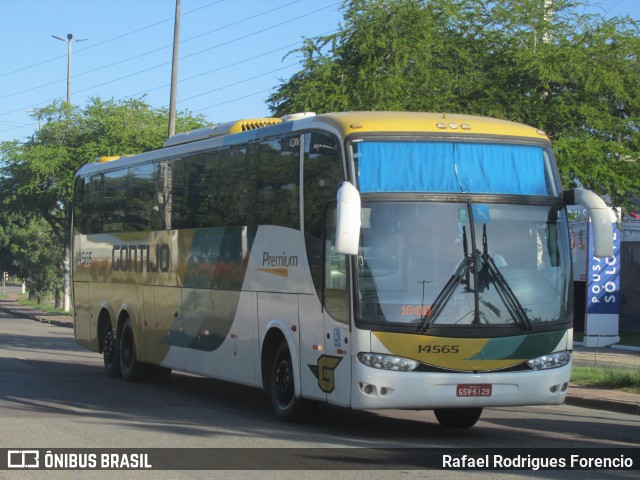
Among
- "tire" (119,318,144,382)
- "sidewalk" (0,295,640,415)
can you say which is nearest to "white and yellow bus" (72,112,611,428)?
"sidewalk" (0,295,640,415)

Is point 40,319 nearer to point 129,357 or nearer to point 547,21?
point 129,357

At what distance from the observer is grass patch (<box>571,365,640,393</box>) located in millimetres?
17344

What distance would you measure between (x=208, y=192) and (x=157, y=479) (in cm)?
735

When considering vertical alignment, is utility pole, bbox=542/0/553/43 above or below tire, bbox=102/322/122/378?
above

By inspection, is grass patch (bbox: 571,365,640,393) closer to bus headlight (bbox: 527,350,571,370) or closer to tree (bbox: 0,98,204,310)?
bus headlight (bbox: 527,350,571,370)

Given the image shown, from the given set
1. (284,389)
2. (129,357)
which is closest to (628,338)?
(129,357)

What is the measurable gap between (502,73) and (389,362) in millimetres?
12203

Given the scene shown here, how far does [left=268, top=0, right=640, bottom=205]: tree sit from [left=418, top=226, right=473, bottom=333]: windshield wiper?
9491 mm

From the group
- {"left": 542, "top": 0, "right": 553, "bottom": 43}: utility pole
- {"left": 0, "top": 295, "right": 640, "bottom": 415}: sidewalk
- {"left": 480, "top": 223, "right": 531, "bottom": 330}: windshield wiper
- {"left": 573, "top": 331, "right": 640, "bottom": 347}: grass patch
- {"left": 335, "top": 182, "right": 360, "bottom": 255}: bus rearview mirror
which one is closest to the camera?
{"left": 335, "top": 182, "right": 360, "bottom": 255}: bus rearview mirror

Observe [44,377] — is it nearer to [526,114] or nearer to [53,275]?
[526,114]

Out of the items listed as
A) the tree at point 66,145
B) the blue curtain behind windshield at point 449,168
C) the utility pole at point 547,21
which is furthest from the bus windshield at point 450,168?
the tree at point 66,145

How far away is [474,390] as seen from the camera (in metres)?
11.5

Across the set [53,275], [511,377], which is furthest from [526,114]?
[53,275]

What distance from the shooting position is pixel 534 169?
40.6 ft
